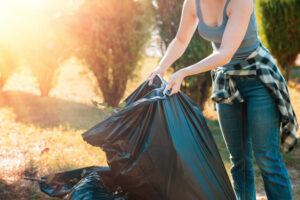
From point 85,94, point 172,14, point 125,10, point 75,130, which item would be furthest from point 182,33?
point 85,94

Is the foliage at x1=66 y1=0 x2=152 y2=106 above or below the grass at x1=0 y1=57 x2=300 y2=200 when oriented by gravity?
above

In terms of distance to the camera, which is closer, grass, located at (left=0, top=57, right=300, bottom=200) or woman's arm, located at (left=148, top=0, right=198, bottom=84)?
woman's arm, located at (left=148, top=0, right=198, bottom=84)

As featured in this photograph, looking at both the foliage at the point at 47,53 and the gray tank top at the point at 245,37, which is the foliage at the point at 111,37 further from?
the gray tank top at the point at 245,37

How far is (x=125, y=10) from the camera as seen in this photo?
542 centimetres

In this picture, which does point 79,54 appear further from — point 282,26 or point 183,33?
point 282,26

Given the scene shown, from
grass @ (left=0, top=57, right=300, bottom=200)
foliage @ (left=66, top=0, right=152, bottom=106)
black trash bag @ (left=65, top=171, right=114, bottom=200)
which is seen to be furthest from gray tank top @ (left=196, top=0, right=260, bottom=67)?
foliage @ (left=66, top=0, right=152, bottom=106)

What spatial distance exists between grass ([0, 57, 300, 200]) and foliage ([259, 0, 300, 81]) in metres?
1.20

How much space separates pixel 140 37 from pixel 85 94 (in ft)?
8.97

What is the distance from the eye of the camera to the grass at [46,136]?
9.25 feet

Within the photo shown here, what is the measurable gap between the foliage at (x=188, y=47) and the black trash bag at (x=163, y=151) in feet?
11.0

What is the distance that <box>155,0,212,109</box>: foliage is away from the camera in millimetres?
4977

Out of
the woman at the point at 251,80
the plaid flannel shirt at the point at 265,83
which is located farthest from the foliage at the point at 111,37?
the plaid flannel shirt at the point at 265,83

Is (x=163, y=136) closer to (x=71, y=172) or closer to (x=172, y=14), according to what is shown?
(x=71, y=172)

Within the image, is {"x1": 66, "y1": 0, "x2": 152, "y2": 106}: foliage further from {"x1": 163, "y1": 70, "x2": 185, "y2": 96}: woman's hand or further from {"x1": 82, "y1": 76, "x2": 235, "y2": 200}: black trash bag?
{"x1": 163, "y1": 70, "x2": 185, "y2": 96}: woman's hand
